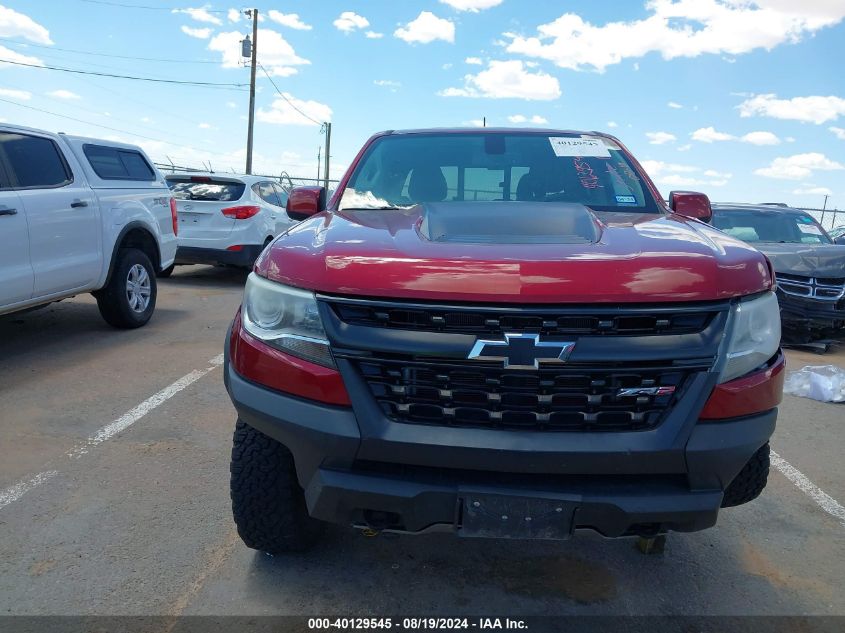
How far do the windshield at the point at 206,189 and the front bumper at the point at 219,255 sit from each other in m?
0.75

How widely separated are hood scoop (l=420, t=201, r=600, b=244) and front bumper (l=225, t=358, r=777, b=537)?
0.65m

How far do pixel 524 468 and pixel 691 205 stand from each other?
7.08 ft

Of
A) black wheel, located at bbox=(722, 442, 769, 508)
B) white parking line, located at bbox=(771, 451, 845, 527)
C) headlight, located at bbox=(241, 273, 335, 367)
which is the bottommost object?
white parking line, located at bbox=(771, 451, 845, 527)

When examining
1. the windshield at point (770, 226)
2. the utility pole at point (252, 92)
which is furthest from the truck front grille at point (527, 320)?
the utility pole at point (252, 92)

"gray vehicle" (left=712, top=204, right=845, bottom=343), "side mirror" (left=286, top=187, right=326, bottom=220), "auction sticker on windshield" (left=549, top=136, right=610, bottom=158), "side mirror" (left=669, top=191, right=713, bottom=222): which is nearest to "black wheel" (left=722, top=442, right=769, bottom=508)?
"side mirror" (left=669, top=191, right=713, bottom=222)

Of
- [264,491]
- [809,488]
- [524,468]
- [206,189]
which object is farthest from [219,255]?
[524,468]

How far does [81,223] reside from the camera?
18.7ft

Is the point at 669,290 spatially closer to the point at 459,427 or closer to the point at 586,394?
the point at 586,394

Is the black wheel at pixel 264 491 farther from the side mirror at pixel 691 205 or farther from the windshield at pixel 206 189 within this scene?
the windshield at pixel 206 189

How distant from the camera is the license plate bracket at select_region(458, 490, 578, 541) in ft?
6.33

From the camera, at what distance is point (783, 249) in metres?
7.35

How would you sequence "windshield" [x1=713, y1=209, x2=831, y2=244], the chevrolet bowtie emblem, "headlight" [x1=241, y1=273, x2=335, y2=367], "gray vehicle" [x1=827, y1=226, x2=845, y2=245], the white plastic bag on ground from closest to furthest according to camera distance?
the chevrolet bowtie emblem → "headlight" [x1=241, y1=273, x2=335, y2=367] → the white plastic bag on ground → "windshield" [x1=713, y1=209, x2=831, y2=244] → "gray vehicle" [x1=827, y1=226, x2=845, y2=245]

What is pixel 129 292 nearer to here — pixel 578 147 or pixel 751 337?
pixel 578 147

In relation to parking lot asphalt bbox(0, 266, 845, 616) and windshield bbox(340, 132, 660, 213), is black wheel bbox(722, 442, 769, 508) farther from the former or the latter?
windshield bbox(340, 132, 660, 213)
